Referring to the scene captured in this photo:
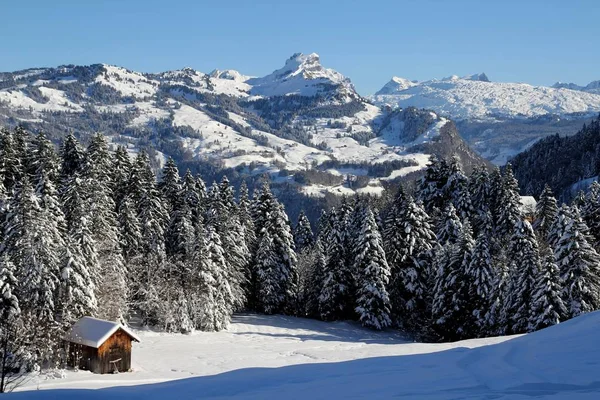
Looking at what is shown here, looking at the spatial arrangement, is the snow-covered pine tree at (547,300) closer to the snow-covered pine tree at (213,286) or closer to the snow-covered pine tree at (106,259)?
the snow-covered pine tree at (213,286)

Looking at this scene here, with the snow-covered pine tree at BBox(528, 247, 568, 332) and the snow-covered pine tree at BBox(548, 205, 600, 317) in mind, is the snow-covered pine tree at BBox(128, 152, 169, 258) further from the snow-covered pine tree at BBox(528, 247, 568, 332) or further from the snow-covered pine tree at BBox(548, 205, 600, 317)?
the snow-covered pine tree at BBox(548, 205, 600, 317)

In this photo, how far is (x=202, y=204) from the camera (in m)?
62.4

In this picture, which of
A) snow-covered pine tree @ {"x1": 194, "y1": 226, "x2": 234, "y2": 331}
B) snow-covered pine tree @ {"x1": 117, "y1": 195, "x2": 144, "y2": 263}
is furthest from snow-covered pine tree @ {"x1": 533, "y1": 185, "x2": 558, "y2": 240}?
snow-covered pine tree @ {"x1": 117, "y1": 195, "x2": 144, "y2": 263}

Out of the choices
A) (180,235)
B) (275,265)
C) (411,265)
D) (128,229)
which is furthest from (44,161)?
(411,265)

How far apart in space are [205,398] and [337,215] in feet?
172

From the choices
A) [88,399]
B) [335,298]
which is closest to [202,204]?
[335,298]

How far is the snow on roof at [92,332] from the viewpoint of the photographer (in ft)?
112

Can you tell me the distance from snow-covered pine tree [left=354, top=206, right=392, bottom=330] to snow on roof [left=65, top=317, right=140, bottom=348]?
24472 millimetres

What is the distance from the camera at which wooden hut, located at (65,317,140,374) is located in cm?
3434

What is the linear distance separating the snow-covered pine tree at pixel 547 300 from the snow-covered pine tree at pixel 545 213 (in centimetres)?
2489

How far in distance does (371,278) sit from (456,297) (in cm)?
865

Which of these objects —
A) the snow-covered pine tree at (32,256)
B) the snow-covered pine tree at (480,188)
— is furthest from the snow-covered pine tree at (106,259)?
the snow-covered pine tree at (480,188)

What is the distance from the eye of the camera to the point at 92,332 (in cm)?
3519

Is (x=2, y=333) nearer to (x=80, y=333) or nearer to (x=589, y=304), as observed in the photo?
(x=80, y=333)
